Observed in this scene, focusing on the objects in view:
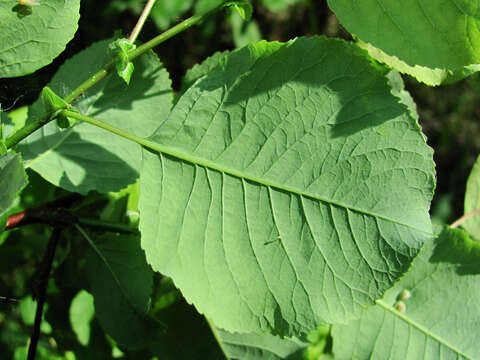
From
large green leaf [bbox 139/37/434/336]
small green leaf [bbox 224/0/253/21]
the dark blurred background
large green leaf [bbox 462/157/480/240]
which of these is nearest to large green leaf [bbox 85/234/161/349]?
large green leaf [bbox 139/37/434/336]

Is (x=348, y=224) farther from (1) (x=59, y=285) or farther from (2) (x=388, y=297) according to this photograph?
(1) (x=59, y=285)

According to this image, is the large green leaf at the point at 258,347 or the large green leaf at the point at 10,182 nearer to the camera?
the large green leaf at the point at 10,182

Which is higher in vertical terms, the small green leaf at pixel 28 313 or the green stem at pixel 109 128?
the green stem at pixel 109 128

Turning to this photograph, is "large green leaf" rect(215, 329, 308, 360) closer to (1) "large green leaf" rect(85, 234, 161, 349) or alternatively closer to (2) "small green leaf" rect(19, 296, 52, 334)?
(1) "large green leaf" rect(85, 234, 161, 349)

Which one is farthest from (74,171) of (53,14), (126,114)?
(53,14)

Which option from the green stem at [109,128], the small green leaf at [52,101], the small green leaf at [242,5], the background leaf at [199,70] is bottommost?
the green stem at [109,128]

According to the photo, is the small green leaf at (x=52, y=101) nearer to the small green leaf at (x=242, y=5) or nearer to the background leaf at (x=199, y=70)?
the small green leaf at (x=242, y=5)

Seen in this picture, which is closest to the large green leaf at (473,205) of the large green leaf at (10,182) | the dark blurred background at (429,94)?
the large green leaf at (10,182)
